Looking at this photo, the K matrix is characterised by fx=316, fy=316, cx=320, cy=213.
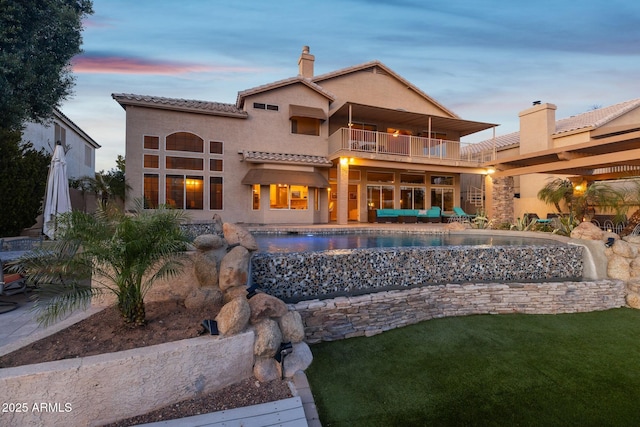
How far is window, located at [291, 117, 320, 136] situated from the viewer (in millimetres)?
18156

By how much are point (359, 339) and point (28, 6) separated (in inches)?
→ 415

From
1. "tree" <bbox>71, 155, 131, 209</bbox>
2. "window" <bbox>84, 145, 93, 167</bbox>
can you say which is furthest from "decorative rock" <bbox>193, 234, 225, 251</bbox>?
"window" <bbox>84, 145, 93, 167</bbox>

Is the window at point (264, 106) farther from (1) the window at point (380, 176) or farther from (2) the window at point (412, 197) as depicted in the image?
(2) the window at point (412, 197)

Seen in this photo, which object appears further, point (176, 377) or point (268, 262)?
point (268, 262)

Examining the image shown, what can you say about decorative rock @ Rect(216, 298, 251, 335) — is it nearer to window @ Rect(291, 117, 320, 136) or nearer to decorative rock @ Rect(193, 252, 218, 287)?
decorative rock @ Rect(193, 252, 218, 287)

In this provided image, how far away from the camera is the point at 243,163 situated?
17.0 metres

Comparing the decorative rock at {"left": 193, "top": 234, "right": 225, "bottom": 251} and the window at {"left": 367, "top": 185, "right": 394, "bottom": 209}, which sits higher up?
the window at {"left": 367, "top": 185, "right": 394, "bottom": 209}

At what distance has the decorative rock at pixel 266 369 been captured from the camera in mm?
3426

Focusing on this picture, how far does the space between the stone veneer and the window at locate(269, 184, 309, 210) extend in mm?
10924

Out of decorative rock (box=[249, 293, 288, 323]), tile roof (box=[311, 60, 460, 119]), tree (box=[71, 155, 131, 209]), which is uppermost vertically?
tile roof (box=[311, 60, 460, 119])

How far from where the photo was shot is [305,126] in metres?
18.5

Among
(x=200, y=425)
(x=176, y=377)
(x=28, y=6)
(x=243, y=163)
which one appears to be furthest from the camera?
(x=243, y=163)

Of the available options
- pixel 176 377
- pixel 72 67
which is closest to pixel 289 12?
pixel 72 67

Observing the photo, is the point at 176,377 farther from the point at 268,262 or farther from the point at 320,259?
the point at 320,259
